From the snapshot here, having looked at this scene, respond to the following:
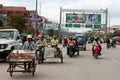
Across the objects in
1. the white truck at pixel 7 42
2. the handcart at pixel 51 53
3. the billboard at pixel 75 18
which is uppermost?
the billboard at pixel 75 18

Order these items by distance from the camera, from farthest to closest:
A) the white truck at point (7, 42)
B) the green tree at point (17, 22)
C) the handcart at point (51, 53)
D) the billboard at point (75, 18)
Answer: the green tree at point (17, 22)
the billboard at point (75, 18)
the handcart at point (51, 53)
the white truck at point (7, 42)

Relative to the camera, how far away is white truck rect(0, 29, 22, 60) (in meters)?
22.3

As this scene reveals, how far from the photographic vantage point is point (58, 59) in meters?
25.2

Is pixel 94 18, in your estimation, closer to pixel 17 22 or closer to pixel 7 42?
pixel 17 22

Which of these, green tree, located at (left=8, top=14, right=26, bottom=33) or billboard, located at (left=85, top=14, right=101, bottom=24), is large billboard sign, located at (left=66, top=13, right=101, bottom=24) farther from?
green tree, located at (left=8, top=14, right=26, bottom=33)

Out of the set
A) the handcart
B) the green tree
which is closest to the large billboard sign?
the green tree

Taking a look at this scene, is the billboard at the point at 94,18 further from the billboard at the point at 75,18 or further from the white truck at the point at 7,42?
the white truck at the point at 7,42

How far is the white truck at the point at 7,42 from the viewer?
22344 mm

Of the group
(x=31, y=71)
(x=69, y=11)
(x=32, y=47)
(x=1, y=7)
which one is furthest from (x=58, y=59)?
(x=1, y=7)

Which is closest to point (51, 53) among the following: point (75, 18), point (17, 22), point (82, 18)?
point (75, 18)

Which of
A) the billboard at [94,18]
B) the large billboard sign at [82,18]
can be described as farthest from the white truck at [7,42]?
the billboard at [94,18]

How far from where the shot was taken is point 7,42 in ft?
73.9

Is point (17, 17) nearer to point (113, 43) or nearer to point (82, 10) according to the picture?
point (82, 10)

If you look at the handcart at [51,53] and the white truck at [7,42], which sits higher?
the white truck at [7,42]
